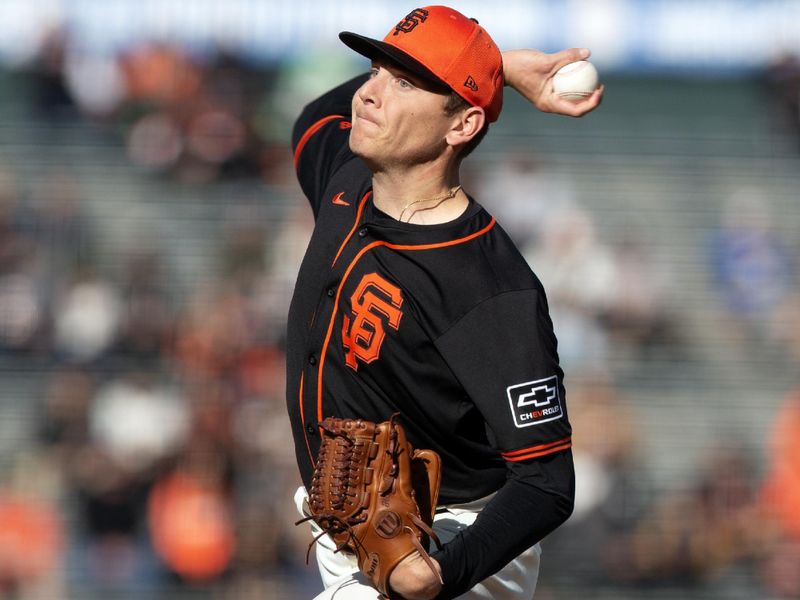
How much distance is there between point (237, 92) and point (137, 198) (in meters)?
1.04

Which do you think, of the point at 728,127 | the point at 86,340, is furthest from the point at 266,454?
the point at 728,127

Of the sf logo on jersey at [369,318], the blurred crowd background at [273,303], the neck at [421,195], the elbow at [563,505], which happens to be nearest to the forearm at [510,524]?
the elbow at [563,505]

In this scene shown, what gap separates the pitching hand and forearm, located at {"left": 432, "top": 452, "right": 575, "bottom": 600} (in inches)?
35.0

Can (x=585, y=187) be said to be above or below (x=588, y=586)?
above

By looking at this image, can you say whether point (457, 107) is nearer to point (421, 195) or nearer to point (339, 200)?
point (421, 195)

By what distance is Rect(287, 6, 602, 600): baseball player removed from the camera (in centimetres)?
259

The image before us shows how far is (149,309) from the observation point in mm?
7953

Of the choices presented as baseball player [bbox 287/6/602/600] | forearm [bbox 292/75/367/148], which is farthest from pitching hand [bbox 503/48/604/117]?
forearm [bbox 292/75/367/148]

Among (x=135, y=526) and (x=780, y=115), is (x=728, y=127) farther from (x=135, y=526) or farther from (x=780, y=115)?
(x=135, y=526)

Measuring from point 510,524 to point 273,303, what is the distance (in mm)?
5507

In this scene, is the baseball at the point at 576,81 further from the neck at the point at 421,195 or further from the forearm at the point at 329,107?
the forearm at the point at 329,107

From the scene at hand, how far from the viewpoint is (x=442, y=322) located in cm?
269

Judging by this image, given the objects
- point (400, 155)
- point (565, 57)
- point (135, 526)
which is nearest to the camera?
point (400, 155)

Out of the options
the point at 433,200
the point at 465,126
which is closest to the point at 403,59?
the point at 465,126
